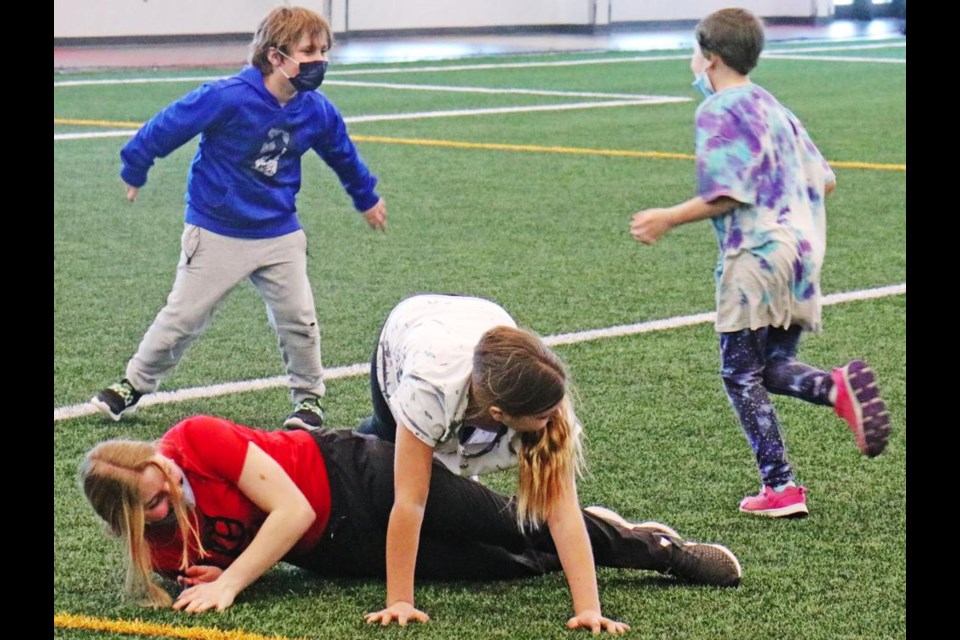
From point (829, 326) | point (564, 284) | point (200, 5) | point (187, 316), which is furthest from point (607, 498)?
point (200, 5)

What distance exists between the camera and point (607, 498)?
4422mm

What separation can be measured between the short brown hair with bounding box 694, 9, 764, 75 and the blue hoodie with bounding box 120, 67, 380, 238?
146cm

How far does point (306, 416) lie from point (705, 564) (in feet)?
5.92

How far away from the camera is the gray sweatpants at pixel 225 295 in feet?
16.8

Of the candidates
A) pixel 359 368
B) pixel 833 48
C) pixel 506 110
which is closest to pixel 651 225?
pixel 359 368

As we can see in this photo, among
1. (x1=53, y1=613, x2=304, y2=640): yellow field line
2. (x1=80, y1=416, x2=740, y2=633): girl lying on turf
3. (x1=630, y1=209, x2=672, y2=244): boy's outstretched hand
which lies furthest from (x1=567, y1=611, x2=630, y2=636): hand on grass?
(x1=630, y1=209, x2=672, y2=244): boy's outstretched hand

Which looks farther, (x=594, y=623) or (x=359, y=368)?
(x=359, y=368)

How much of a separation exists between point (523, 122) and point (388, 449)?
32.5 feet

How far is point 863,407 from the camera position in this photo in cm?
416

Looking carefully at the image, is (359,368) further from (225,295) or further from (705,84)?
(705,84)

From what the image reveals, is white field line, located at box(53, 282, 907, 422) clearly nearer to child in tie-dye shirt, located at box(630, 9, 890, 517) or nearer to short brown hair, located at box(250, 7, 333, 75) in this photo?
short brown hair, located at box(250, 7, 333, 75)

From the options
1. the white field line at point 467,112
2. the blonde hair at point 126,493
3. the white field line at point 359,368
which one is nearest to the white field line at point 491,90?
the white field line at point 467,112
